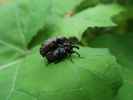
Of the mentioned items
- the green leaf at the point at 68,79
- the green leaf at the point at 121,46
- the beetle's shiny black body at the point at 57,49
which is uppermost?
the green leaf at the point at 121,46

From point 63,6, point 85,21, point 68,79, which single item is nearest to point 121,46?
point 85,21

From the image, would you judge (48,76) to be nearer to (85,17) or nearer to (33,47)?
(33,47)

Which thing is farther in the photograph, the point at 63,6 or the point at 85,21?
the point at 63,6

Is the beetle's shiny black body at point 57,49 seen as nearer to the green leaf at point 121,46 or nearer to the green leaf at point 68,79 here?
the green leaf at point 68,79

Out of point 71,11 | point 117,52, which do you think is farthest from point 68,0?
point 117,52

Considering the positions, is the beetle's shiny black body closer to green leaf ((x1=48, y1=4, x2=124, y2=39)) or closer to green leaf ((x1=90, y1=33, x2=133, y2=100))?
green leaf ((x1=48, y1=4, x2=124, y2=39))

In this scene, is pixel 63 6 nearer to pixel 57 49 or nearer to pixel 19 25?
pixel 19 25

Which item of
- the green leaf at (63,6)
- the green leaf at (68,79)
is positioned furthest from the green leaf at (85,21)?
the green leaf at (68,79)
